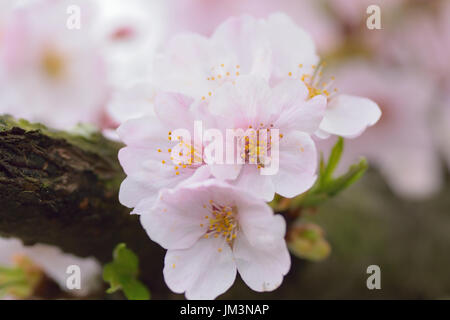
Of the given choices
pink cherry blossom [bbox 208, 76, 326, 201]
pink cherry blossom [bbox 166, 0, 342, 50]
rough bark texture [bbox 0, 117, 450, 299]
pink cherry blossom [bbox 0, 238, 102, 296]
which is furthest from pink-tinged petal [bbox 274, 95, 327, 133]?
pink cherry blossom [bbox 166, 0, 342, 50]

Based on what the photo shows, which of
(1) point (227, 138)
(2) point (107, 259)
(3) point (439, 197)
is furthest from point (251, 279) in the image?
(3) point (439, 197)

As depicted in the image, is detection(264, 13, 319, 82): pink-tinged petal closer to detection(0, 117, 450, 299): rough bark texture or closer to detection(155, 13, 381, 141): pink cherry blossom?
detection(155, 13, 381, 141): pink cherry blossom

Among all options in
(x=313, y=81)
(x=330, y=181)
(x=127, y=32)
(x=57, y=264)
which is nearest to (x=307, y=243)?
(x=330, y=181)

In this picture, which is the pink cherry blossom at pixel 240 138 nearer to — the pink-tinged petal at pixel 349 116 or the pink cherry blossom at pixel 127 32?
the pink-tinged petal at pixel 349 116
